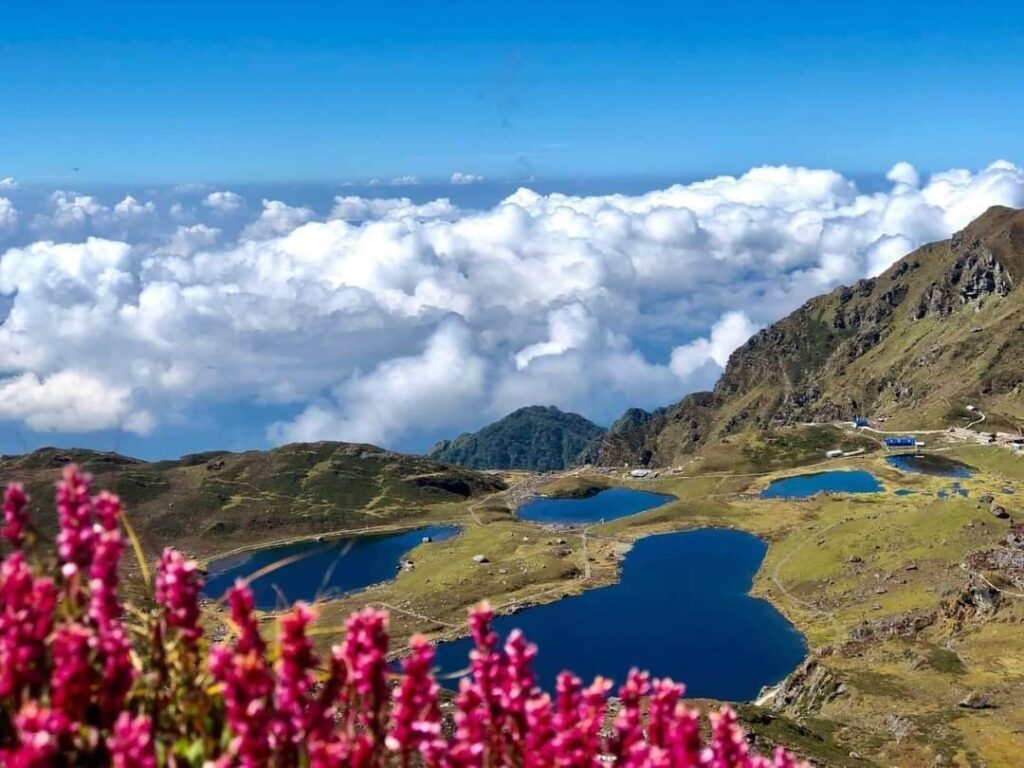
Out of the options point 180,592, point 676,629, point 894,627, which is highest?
point 180,592

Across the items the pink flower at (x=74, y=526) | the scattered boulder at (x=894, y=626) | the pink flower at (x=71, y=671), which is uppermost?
the pink flower at (x=74, y=526)

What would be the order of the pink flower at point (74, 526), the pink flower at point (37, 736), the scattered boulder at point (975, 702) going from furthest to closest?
the scattered boulder at point (975, 702), the pink flower at point (74, 526), the pink flower at point (37, 736)

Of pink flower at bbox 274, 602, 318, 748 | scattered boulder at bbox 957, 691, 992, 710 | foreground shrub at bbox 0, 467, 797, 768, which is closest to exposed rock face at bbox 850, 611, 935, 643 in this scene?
scattered boulder at bbox 957, 691, 992, 710

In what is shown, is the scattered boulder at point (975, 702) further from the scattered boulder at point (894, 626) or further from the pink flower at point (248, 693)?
the pink flower at point (248, 693)

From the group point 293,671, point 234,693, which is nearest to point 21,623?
point 234,693

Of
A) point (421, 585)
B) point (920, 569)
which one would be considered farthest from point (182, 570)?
point (421, 585)

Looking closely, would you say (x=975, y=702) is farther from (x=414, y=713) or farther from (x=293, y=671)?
(x=293, y=671)

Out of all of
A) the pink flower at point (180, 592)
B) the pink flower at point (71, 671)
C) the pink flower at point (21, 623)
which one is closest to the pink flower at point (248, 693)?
the pink flower at point (180, 592)
